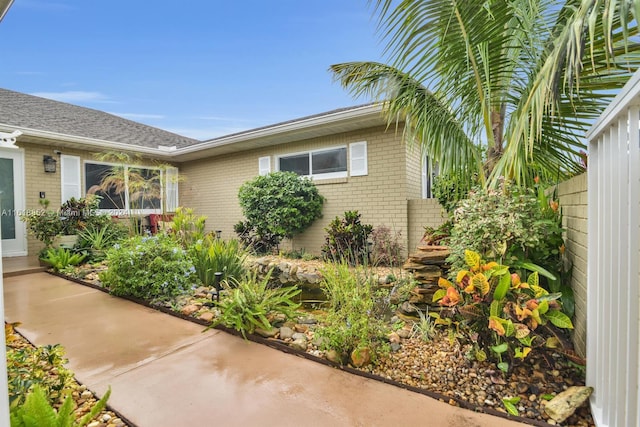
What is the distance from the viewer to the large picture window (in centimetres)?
845

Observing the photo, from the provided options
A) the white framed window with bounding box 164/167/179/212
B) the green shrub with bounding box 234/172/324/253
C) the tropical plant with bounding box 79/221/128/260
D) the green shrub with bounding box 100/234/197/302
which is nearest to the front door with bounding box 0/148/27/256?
the tropical plant with bounding box 79/221/128/260

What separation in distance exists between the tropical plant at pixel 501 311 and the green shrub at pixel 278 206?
532 cm

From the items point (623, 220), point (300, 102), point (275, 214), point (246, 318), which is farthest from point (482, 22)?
point (300, 102)

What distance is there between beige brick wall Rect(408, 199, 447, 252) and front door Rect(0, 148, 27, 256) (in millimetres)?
9099

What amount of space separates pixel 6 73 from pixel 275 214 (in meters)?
9.34

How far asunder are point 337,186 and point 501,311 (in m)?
5.67

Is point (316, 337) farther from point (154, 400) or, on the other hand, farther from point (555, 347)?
point (555, 347)

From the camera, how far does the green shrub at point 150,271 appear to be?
4.31m

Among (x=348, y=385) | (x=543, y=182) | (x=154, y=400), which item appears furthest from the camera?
(x=543, y=182)

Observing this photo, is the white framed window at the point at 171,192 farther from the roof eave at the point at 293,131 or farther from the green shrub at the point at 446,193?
the green shrub at the point at 446,193

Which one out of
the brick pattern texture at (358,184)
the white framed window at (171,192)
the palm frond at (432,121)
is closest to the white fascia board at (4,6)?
the palm frond at (432,121)

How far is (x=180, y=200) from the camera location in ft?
35.6

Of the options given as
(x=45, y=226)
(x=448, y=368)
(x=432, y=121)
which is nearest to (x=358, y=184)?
(x=432, y=121)

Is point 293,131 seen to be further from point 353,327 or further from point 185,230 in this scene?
point 353,327
